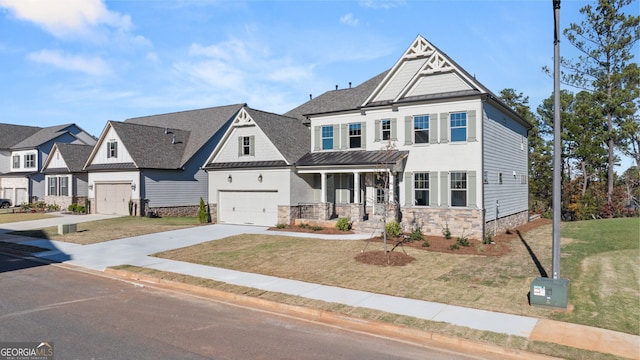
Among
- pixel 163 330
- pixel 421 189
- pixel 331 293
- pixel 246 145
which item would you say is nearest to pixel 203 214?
pixel 246 145

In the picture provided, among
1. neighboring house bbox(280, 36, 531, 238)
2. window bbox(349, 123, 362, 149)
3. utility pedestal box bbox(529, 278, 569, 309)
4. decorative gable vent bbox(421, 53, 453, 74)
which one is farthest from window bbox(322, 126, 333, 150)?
utility pedestal box bbox(529, 278, 569, 309)

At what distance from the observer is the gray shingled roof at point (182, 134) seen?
34.0 metres

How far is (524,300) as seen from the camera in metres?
10.3

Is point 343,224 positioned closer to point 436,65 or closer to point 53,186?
point 436,65

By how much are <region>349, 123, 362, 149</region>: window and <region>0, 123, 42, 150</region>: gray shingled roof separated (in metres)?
45.7

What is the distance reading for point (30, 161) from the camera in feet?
152

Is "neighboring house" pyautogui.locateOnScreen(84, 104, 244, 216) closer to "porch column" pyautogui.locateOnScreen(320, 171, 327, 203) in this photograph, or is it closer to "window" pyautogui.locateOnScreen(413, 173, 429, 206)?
"porch column" pyautogui.locateOnScreen(320, 171, 327, 203)

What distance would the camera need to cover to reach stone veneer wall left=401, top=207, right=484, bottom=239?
20312 millimetres

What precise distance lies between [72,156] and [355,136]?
30626mm

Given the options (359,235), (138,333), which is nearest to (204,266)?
(138,333)

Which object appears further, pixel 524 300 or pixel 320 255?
pixel 320 255

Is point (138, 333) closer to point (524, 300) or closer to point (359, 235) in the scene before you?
point (524, 300)

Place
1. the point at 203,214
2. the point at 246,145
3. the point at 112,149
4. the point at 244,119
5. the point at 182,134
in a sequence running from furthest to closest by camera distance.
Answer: the point at 182,134 < the point at 112,149 < the point at 203,214 < the point at 246,145 < the point at 244,119

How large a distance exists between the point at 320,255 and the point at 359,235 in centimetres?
562
